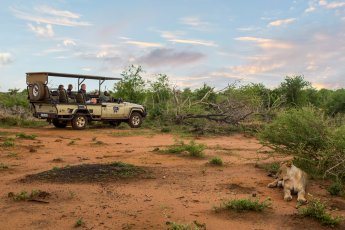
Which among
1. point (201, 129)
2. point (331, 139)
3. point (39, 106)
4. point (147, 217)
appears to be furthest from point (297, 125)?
point (39, 106)

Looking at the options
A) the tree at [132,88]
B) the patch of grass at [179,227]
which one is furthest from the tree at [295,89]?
the patch of grass at [179,227]

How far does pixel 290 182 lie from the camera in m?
7.58

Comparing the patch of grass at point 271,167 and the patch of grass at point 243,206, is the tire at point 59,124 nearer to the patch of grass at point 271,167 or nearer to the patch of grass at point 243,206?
the patch of grass at point 271,167

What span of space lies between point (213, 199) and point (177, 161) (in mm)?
3360

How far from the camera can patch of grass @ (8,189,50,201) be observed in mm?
6792

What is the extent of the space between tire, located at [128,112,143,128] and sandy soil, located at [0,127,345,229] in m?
8.12

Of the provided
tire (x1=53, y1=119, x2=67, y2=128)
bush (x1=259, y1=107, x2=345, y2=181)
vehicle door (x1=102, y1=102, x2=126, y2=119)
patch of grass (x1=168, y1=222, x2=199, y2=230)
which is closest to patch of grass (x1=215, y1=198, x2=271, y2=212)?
patch of grass (x1=168, y1=222, x2=199, y2=230)

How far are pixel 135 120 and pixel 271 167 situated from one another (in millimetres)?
11408

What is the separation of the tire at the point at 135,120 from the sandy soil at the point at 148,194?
8.12m

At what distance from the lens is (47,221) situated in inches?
233

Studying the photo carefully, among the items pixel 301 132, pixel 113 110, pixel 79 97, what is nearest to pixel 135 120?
pixel 113 110

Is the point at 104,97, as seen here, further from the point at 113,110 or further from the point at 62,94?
the point at 62,94

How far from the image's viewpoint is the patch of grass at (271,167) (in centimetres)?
923

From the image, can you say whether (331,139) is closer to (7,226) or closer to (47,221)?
(47,221)
